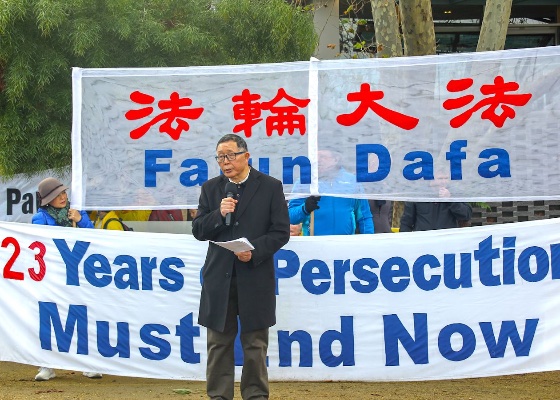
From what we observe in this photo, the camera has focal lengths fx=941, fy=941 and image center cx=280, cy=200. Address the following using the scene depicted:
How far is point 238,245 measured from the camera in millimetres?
5602

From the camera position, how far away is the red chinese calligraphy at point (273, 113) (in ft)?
23.3

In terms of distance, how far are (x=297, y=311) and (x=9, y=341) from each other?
2.37 meters

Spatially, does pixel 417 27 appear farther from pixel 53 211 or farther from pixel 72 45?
pixel 53 211

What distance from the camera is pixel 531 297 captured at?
6816mm

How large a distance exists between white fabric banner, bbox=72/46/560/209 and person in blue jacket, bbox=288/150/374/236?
0.04 metres

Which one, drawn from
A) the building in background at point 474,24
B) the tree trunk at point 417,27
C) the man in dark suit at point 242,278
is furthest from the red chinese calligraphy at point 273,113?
the building in background at point 474,24

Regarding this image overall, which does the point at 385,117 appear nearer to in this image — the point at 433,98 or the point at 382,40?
the point at 433,98

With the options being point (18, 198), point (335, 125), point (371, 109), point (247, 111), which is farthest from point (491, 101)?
point (18, 198)

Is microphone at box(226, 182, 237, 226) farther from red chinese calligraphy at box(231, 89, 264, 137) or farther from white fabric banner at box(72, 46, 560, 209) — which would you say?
red chinese calligraphy at box(231, 89, 264, 137)

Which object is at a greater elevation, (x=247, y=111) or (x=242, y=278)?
(x=247, y=111)

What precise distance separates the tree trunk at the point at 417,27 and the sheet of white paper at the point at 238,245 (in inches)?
203

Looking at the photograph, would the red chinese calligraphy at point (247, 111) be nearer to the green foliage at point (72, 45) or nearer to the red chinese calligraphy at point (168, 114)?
the red chinese calligraphy at point (168, 114)

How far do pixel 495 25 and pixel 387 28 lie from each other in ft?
4.66

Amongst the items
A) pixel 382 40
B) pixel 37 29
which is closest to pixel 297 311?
pixel 37 29
